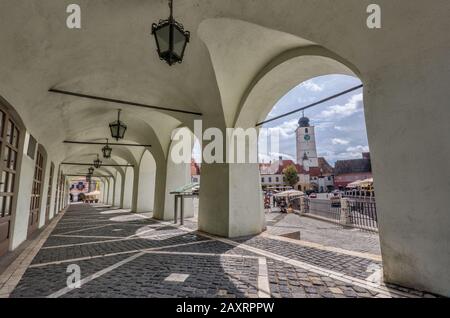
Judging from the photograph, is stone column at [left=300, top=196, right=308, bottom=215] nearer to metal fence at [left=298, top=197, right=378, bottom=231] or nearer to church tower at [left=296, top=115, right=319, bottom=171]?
metal fence at [left=298, top=197, right=378, bottom=231]

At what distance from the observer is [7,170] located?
4.89 metres

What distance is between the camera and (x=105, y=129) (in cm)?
1162

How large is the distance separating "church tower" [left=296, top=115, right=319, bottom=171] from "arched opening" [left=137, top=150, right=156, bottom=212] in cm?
5887

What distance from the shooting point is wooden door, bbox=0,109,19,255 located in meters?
4.57

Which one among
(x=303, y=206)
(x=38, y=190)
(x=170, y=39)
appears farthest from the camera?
(x=303, y=206)

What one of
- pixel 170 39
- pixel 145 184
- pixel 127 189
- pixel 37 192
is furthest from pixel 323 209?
pixel 127 189

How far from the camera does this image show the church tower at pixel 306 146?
70438 mm

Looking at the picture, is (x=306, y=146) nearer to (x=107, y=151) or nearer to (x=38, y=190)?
(x=107, y=151)

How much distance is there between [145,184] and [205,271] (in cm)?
1263

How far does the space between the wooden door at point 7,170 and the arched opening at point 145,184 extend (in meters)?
9.87

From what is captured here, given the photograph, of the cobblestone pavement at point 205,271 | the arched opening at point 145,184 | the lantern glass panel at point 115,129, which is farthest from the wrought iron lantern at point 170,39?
the arched opening at point 145,184

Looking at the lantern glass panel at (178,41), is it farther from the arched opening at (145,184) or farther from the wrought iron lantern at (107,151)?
the arched opening at (145,184)
